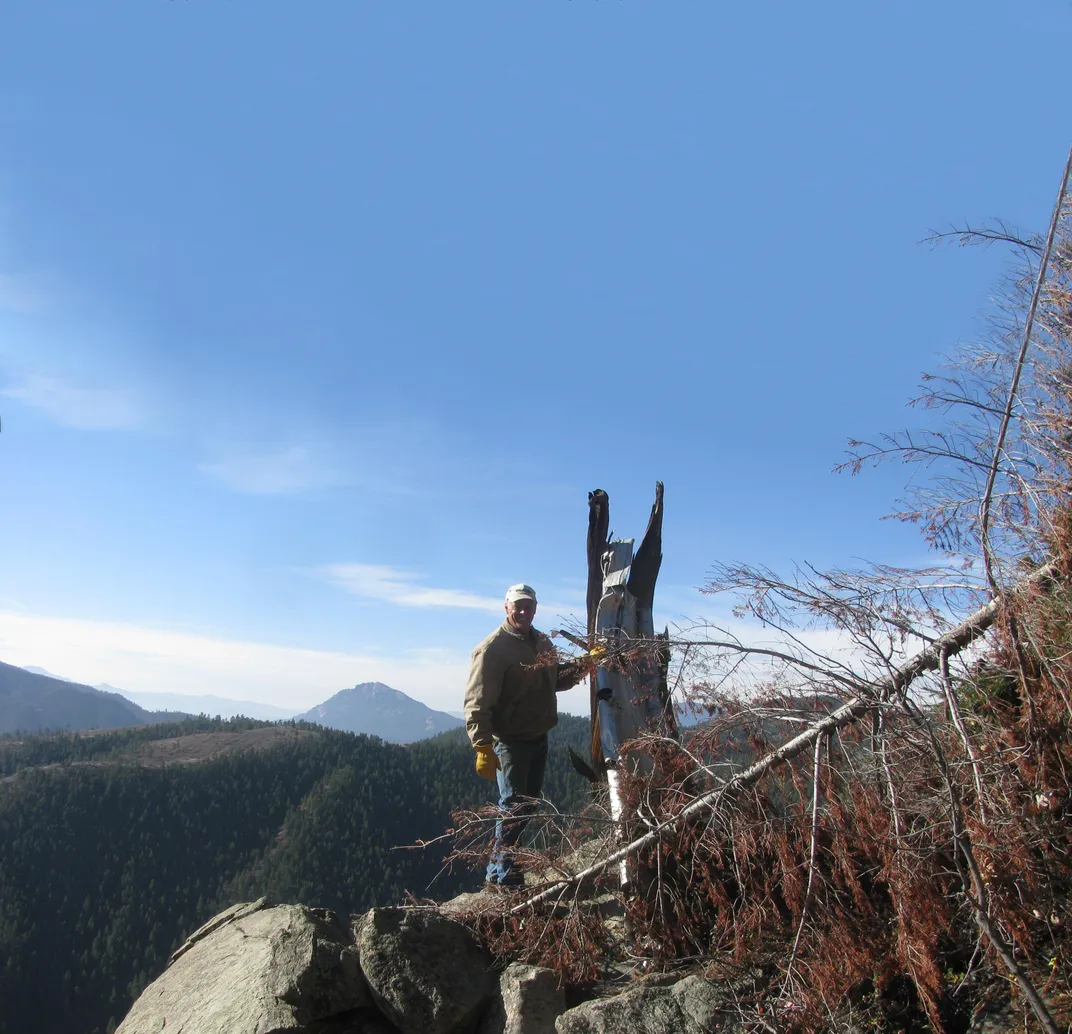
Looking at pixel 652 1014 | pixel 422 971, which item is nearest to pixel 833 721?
pixel 652 1014

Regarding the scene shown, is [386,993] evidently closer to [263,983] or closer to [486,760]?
[263,983]

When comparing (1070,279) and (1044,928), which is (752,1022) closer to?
(1044,928)

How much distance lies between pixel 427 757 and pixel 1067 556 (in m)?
101

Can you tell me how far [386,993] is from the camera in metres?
4.40

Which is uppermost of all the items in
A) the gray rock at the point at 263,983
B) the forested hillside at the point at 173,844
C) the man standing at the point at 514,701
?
the man standing at the point at 514,701

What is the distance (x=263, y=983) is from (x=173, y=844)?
376 ft

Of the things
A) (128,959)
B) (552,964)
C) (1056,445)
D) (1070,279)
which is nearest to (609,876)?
(552,964)

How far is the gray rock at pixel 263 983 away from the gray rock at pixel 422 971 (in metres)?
0.20

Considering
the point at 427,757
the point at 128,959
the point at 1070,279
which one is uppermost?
the point at 1070,279

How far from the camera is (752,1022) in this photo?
3.94 meters

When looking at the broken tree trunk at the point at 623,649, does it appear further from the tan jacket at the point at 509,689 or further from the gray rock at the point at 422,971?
the gray rock at the point at 422,971

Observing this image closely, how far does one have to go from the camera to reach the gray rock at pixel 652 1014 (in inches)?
157

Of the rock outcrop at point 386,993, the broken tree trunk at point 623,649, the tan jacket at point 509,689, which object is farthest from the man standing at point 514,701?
the rock outcrop at point 386,993

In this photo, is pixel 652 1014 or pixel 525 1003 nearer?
pixel 652 1014
